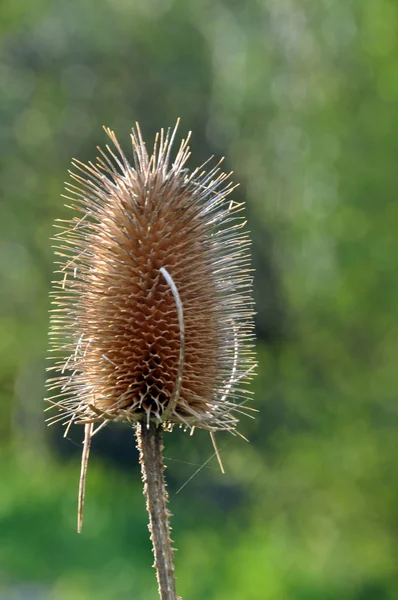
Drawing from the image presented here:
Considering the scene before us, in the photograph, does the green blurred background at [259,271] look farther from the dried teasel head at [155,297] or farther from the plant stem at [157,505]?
the plant stem at [157,505]

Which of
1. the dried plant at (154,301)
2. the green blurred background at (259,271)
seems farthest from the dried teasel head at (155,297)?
the green blurred background at (259,271)

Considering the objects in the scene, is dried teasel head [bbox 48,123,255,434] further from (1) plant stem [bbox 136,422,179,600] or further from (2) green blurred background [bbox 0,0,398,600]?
(2) green blurred background [bbox 0,0,398,600]

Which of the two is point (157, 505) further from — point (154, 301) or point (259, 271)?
point (259, 271)

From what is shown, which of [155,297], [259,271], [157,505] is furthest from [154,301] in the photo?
[259,271]

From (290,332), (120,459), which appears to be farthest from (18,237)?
(290,332)

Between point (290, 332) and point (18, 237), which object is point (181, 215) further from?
point (18, 237)
